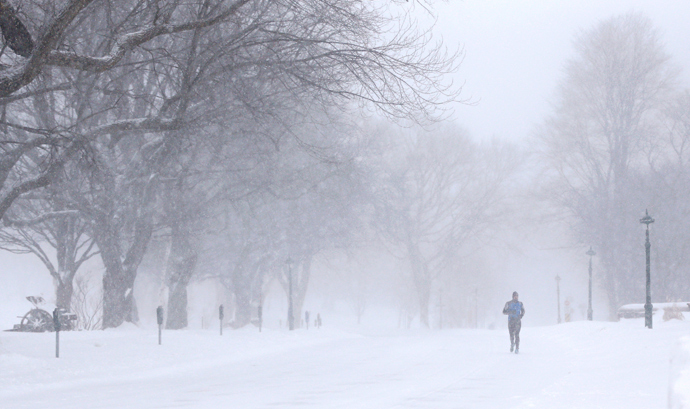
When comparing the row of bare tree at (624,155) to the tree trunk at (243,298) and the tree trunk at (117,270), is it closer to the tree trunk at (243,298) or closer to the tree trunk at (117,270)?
the tree trunk at (243,298)

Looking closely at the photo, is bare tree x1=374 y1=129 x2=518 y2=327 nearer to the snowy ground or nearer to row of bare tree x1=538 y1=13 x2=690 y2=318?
row of bare tree x1=538 y1=13 x2=690 y2=318

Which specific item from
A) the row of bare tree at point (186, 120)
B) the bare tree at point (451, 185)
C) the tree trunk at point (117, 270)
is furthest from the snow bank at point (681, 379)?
the bare tree at point (451, 185)

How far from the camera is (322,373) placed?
51.2ft

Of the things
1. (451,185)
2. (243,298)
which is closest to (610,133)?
(451,185)

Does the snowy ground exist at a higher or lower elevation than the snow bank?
lower

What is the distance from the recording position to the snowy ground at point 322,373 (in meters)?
11.1

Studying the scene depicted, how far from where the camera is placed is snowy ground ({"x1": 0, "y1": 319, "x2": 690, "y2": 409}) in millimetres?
11086

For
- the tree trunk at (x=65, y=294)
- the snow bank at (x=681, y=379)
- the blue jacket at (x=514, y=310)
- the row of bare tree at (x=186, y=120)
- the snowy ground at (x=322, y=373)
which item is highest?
the row of bare tree at (x=186, y=120)

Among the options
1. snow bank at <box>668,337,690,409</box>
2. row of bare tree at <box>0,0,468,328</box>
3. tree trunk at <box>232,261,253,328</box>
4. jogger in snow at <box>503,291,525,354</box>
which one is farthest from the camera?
tree trunk at <box>232,261,253,328</box>

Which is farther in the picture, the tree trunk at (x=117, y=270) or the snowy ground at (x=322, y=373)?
the tree trunk at (x=117, y=270)

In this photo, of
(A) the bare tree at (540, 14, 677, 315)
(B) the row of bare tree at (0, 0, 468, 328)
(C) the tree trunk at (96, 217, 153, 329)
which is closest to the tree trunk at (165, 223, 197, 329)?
(B) the row of bare tree at (0, 0, 468, 328)

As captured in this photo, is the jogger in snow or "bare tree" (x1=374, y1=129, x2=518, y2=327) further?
"bare tree" (x1=374, y1=129, x2=518, y2=327)

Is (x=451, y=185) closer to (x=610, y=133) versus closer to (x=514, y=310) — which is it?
(x=610, y=133)

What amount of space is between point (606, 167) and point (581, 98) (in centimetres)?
502
